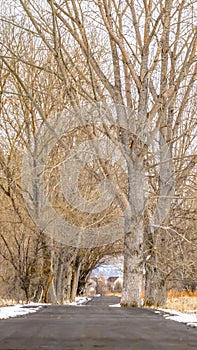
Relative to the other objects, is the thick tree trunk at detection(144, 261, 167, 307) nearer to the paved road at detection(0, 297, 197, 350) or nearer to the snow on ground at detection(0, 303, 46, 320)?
the snow on ground at detection(0, 303, 46, 320)

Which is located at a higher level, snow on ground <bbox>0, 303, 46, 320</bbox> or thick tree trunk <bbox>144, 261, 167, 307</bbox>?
thick tree trunk <bbox>144, 261, 167, 307</bbox>

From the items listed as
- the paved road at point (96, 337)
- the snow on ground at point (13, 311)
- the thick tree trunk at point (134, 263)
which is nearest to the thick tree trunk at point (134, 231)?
the thick tree trunk at point (134, 263)

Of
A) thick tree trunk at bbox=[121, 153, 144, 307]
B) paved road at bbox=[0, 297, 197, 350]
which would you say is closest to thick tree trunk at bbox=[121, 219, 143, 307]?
thick tree trunk at bbox=[121, 153, 144, 307]

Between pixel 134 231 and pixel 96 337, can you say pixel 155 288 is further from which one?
pixel 96 337

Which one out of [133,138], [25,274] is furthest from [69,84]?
[25,274]

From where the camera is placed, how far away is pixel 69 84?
56.5 ft

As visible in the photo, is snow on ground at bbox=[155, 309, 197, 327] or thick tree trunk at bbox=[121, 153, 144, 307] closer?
snow on ground at bbox=[155, 309, 197, 327]

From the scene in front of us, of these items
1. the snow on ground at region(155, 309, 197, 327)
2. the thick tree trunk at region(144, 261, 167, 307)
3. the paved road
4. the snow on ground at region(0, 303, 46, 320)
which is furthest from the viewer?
the thick tree trunk at region(144, 261, 167, 307)

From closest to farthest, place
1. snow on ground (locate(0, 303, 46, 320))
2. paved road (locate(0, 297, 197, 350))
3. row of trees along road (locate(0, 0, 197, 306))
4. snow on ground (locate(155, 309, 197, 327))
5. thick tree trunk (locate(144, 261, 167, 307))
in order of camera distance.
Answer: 1. paved road (locate(0, 297, 197, 350))
2. snow on ground (locate(155, 309, 197, 327))
3. snow on ground (locate(0, 303, 46, 320))
4. row of trees along road (locate(0, 0, 197, 306))
5. thick tree trunk (locate(144, 261, 167, 307))

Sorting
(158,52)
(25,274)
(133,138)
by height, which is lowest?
(25,274)

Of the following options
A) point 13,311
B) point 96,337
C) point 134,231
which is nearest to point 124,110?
point 134,231

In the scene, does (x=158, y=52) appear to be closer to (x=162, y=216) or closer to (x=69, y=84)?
(x=69, y=84)

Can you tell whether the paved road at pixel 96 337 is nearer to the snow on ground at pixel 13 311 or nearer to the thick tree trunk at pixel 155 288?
the snow on ground at pixel 13 311

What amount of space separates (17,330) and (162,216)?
47.3 ft
